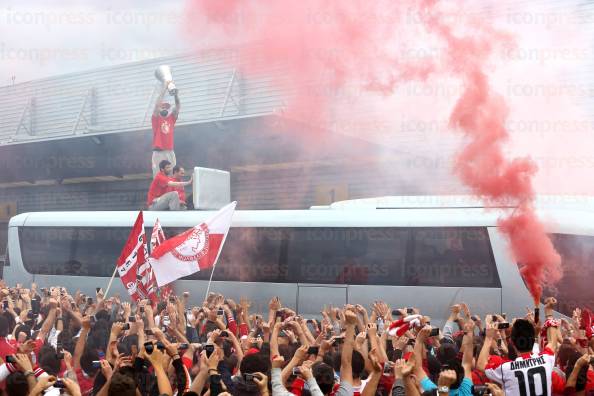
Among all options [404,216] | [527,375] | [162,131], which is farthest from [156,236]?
[527,375]

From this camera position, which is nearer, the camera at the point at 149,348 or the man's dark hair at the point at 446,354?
the camera at the point at 149,348

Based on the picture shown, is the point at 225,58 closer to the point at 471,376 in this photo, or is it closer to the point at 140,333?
the point at 140,333

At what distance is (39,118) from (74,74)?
2.02 metres

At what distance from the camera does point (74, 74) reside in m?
27.0

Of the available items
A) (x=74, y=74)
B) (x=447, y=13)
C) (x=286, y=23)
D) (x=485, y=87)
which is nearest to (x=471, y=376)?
(x=485, y=87)

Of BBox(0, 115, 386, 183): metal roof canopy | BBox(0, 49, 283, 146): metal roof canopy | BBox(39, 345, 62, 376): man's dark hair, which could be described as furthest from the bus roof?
BBox(39, 345, 62, 376): man's dark hair

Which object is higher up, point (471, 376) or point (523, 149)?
point (523, 149)

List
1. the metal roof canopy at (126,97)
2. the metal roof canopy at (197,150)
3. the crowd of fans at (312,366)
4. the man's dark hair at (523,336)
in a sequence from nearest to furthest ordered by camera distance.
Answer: the crowd of fans at (312,366) → the man's dark hair at (523,336) → the metal roof canopy at (197,150) → the metal roof canopy at (126,97)

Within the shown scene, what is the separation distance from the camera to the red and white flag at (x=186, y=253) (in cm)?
1046

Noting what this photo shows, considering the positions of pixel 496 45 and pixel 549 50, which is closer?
pixel 496 45

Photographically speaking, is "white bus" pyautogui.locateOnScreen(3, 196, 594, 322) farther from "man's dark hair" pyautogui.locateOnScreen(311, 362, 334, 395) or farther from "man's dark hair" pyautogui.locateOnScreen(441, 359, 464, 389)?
"man's dark hair" pyautogui.locateOnScreen(311, 362, 334, 395)

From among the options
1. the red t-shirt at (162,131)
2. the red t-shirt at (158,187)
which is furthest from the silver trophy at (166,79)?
the red t-shirt at (158,187)

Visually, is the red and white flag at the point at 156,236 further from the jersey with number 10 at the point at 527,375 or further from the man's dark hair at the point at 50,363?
the jersey with number 10 at the point at 527,375

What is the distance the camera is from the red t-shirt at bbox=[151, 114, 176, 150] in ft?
52.0
